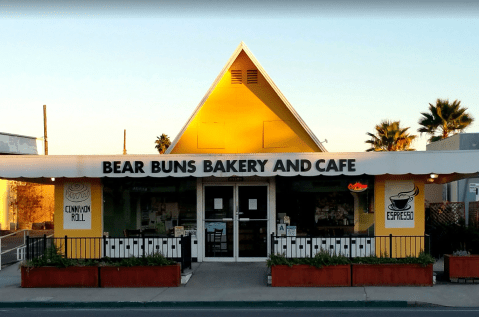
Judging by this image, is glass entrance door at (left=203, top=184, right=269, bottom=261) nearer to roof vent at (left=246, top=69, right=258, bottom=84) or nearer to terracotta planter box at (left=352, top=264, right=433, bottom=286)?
roof vent at (left=246, top=69, right=258, bottom=84)

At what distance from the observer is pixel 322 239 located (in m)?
15.1

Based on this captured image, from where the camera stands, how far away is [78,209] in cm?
1738

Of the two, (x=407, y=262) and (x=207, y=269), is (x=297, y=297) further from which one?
(x=207, y=269)

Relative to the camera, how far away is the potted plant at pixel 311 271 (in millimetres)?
13602

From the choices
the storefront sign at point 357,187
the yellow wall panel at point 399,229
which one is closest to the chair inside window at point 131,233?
the storefront sign at point 357,187

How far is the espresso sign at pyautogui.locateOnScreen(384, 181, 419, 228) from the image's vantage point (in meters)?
16.5

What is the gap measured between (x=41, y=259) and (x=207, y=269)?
444 cm

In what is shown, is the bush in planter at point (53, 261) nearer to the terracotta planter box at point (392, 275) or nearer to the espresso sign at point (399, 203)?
the terracotta planter box at point (392, 275)

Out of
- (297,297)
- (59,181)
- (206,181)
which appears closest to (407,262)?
(297,297)

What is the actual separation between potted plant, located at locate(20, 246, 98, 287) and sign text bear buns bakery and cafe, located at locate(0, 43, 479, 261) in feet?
4.80

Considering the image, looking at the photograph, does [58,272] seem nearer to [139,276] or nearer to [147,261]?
[139,276]

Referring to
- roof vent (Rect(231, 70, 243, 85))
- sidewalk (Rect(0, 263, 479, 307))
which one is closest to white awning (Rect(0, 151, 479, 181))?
sidewalk (Rect(0, 263, 479, 307))

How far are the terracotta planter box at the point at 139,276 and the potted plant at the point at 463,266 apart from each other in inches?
261
